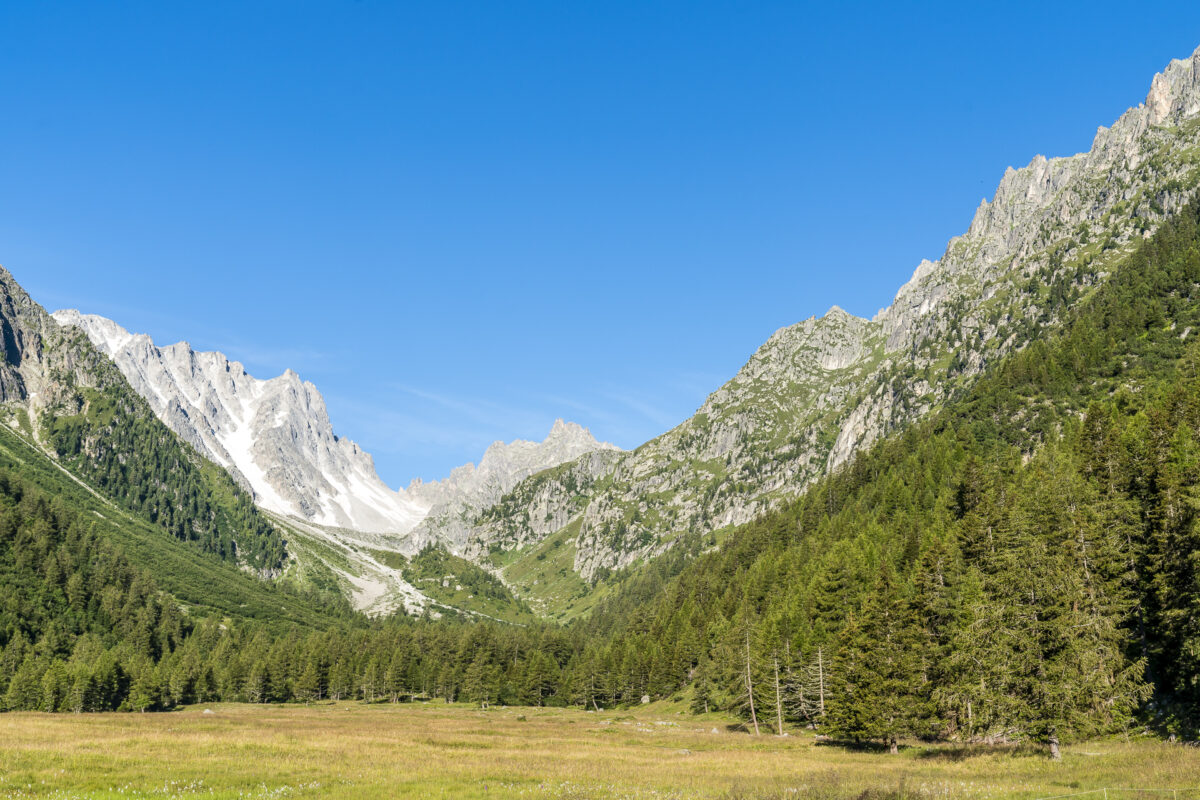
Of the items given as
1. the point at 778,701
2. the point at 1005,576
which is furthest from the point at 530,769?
the point at 778,701

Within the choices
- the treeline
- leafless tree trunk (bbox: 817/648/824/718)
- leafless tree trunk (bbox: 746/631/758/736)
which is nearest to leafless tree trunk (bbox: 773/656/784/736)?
the treeline

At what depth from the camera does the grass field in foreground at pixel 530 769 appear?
30031 millimetres

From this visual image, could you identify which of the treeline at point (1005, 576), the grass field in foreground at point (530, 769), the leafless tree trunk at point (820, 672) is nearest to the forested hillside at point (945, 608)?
the treeline at point (1005, 576)

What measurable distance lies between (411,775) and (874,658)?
117 feet

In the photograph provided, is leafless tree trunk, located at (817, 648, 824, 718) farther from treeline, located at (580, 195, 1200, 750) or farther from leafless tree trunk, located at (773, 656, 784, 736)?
leafless tree trunk, located at (773, 656, 784, 736)

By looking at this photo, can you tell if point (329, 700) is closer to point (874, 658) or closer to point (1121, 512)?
point (874, 658)

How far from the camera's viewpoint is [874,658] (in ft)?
180

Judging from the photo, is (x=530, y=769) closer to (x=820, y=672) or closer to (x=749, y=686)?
(x=820, y=672)

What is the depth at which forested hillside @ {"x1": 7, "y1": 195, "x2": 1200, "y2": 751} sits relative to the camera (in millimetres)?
40812

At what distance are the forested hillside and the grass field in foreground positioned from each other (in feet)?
15.6

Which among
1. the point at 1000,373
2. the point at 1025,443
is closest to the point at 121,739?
the point at 1025,443

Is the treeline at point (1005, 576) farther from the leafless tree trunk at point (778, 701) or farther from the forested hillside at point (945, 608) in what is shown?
the leafless tree trunk at point (778, 701)

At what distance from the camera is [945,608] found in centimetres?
5766

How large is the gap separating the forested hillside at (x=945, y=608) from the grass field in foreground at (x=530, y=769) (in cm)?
476
